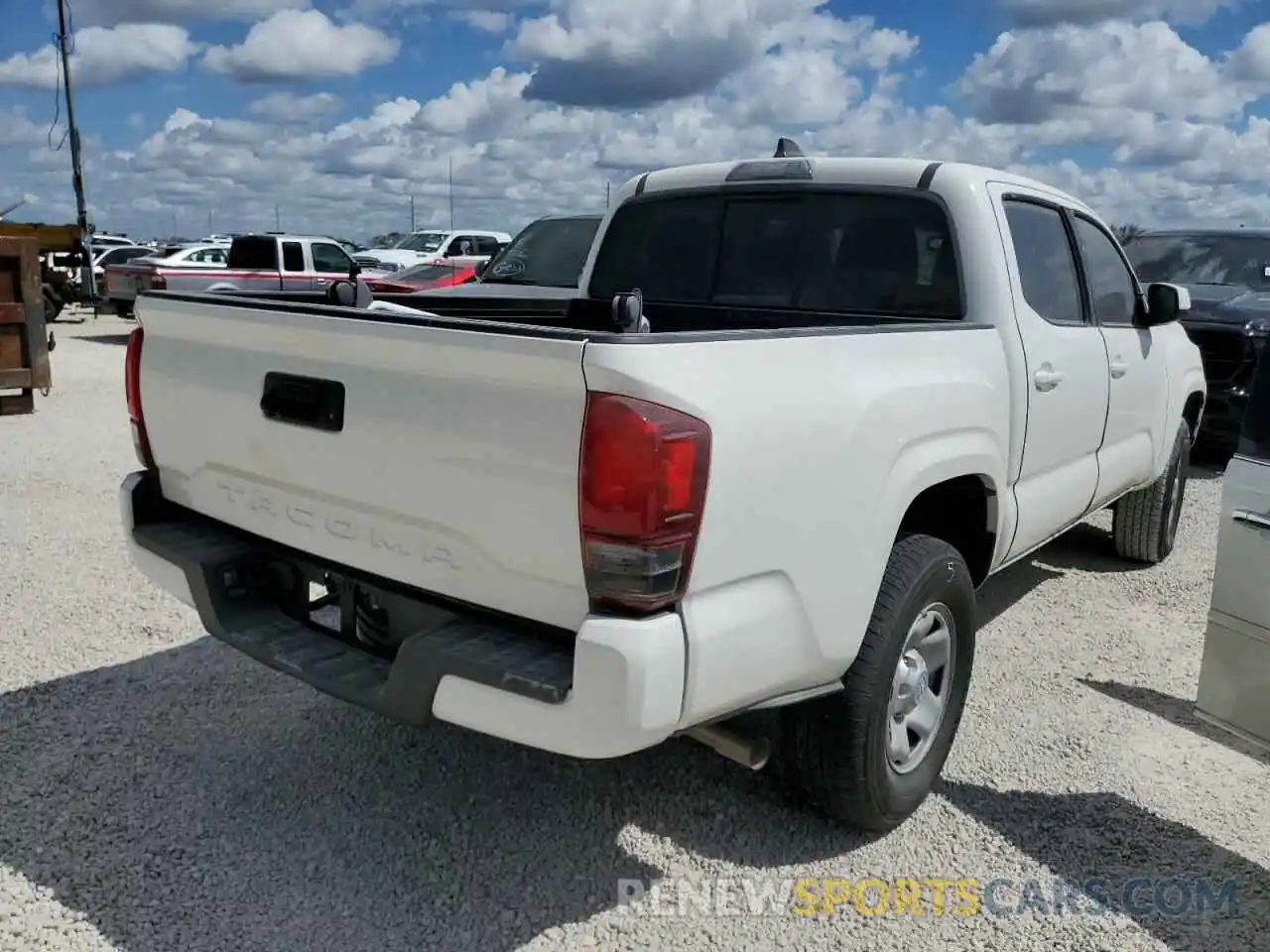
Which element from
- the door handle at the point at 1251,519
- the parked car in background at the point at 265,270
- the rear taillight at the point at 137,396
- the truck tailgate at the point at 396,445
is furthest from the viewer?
the parked car in background at the point at 265,270

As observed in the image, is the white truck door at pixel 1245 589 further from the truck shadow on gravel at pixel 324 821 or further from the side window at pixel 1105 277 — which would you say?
the side window at pixel 1105 277

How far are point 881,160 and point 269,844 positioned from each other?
3.05 m

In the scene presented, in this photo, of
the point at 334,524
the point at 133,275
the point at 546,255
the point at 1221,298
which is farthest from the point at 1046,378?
the point at 133,275

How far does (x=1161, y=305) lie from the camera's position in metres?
4.82

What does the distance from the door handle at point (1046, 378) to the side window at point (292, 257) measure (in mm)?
14867

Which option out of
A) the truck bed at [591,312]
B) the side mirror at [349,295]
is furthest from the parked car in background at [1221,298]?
the side mirror at [349,295]

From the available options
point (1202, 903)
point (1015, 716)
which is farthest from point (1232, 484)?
point (1015, 716)

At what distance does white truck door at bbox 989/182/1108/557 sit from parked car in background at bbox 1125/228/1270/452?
388 cm

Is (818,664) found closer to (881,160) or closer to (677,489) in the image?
(677,489)

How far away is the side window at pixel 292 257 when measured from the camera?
658 inches

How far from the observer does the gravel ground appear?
2.73 meters

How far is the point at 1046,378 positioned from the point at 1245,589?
3.70 ft

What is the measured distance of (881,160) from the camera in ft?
12.6

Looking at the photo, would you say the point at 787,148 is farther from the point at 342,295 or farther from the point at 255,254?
the point at 255,254
